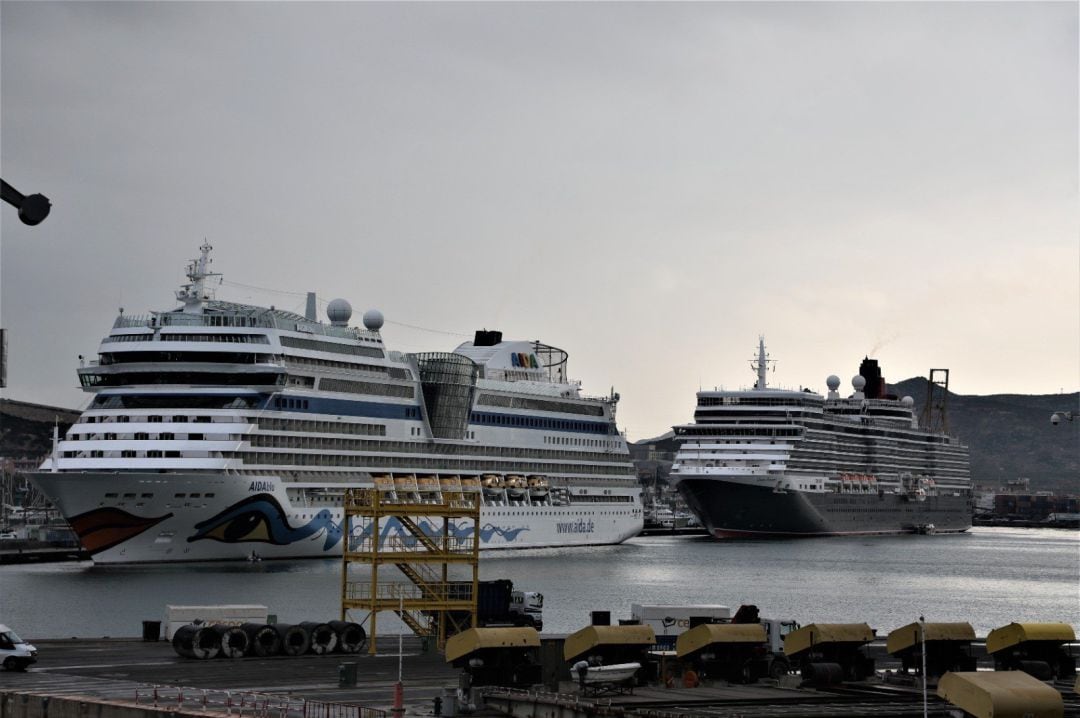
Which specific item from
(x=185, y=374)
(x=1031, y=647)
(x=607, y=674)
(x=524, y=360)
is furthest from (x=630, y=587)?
(x=607, y=674)

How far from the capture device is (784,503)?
140 meters

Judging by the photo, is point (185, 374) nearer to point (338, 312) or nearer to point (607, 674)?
point (338, 312)

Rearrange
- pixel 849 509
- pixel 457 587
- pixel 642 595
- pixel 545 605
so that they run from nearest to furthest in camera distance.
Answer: pixel 457 587 < pixel 545 605 < pixel 642 595 < pixel 849 509

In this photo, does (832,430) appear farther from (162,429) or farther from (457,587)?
(457,587)

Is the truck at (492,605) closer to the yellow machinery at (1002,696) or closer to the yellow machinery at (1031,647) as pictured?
the yellow machinery at (1031,647)

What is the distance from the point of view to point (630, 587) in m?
78.6

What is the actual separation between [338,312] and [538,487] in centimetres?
1954

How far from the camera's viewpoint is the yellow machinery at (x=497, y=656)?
31906 mm

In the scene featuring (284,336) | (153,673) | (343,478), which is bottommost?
(153,673)

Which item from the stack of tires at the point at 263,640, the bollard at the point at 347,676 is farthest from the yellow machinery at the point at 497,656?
the stack of tires at the point at 263,640

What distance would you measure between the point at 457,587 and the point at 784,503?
9931 centimetres

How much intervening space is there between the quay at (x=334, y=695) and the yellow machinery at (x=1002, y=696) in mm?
1391

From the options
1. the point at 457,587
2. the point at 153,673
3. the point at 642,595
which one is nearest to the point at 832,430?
the point at 642,595

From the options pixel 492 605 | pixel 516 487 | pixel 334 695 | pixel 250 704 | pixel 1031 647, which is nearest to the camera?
pixel 250 704
